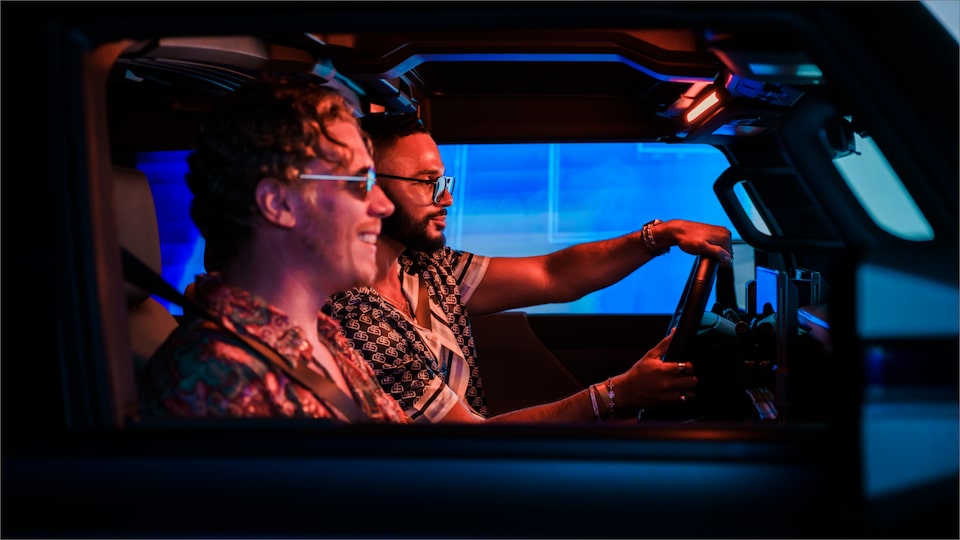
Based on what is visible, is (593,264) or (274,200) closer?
(274,200)

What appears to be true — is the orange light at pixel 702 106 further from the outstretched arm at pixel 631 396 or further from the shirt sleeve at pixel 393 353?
the shirt sleeve at pixel 393 353

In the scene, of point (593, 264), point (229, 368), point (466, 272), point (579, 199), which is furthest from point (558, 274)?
point (579, 199)

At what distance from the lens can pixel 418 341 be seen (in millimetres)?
2285

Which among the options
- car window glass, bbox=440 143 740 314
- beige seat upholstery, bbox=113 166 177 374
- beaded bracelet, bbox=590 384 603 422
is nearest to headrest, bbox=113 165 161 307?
beige seat upholstery, bbox=113 166 177 374

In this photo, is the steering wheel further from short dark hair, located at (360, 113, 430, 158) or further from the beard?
short dark hair, located at (360, 113, 430, 158)

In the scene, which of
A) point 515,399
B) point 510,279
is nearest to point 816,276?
point 510,279

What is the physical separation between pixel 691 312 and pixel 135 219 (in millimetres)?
1369

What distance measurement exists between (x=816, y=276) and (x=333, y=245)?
165 centimetres

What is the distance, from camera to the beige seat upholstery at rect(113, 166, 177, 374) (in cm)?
152

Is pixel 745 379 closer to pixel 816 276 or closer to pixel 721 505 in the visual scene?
pixel 816 276

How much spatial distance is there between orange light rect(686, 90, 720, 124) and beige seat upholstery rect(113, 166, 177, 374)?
1.69 meters

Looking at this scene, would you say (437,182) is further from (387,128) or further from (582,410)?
(582,410)

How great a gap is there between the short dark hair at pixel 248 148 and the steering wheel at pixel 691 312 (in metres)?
1.11

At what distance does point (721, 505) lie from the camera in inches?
42.5
